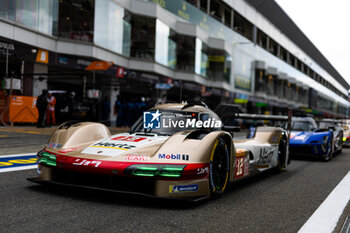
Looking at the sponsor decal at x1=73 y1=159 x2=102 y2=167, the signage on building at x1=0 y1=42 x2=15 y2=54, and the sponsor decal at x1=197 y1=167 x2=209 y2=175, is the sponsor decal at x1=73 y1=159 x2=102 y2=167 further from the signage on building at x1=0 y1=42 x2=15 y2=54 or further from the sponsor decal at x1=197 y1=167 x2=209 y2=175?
the signage on building at x1=0 y1=42 x2=15 y2=54

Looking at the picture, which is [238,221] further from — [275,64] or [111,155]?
[275,64]

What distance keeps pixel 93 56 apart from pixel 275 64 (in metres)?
42.6

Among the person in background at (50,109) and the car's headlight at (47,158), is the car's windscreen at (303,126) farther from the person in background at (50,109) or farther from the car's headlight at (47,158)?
the person in background at (50,109)

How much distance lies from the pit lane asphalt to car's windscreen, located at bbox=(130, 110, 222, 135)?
1.01 metres

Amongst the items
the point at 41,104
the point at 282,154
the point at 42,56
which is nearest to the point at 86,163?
the point at 282,154

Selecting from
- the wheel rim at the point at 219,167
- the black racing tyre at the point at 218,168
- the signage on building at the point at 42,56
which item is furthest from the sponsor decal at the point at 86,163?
the signage on building at the point at 42,56

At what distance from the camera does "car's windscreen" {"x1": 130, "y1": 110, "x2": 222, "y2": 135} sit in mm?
5137

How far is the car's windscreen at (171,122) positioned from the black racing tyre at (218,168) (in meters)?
0.72

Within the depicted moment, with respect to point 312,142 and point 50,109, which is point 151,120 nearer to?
point 312,142

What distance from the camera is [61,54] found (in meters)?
18.4

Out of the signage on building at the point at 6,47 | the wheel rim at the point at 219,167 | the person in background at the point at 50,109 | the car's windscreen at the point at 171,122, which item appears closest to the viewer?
the wheel rim at the point at 219,167

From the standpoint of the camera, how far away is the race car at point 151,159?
12.4ft

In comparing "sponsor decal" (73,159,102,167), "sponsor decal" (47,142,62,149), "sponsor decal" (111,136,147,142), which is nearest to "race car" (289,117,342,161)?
"sponsor decal" (111,136,147,142)

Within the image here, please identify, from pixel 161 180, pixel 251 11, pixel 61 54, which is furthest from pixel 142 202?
pixel 251 11
